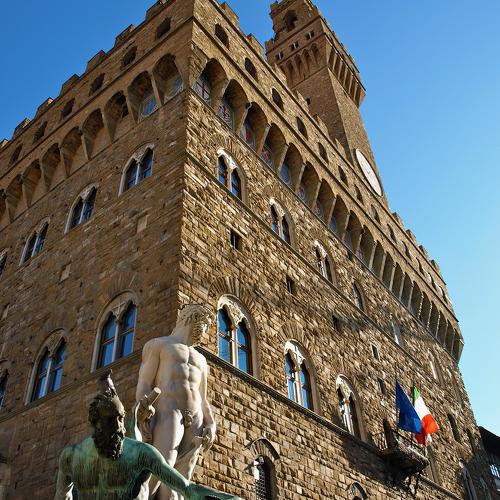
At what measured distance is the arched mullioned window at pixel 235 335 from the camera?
8805 millimetres

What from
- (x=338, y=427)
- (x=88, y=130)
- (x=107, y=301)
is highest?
(x=88, y=130)

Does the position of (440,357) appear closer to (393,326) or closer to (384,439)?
(393,326)

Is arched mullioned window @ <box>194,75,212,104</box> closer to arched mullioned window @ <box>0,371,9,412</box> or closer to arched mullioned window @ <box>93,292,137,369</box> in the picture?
arched mullioned window @ <box>93,292,137,369</box>

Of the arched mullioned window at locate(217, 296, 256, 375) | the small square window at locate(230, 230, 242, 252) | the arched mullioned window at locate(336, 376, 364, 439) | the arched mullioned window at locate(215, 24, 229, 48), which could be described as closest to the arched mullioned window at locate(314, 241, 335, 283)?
the arched mullioned window at locate(336, 376, 364, 439)

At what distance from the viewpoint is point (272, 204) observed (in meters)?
12.8

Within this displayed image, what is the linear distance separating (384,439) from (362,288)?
4620 millimetres

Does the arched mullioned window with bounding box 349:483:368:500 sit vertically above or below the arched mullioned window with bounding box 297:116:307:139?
below

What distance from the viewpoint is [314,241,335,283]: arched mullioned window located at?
13.8 m

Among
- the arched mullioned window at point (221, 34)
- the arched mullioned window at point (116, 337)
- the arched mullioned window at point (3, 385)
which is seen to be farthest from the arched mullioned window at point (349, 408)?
the arched mullioned window at point (221, 34)

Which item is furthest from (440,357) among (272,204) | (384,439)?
(272,204)

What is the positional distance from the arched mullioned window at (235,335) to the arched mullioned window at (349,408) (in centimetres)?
300

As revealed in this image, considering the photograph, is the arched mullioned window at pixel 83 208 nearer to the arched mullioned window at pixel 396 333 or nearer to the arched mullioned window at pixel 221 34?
the arched mullioned window at pixel 221 34

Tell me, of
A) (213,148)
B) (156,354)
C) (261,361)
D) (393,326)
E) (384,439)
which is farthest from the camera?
(393,326)

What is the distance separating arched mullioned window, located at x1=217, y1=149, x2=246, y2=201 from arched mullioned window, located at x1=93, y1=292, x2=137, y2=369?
3420 millimetres
